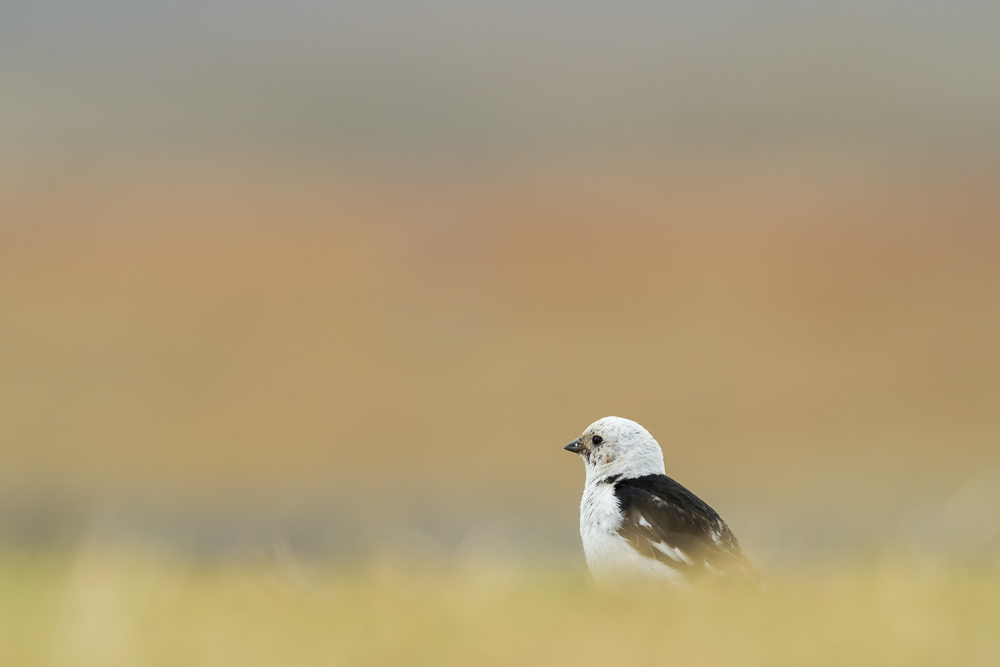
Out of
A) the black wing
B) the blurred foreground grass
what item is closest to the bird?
the black wing

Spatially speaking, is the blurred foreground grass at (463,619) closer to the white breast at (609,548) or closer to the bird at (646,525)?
the bird at (646,525)

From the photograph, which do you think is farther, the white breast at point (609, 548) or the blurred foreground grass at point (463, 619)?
the white breast at point (609, 548)

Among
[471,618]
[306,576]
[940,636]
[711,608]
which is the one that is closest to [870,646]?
[940,636]

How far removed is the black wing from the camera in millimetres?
6402

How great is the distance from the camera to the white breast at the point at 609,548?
21.0ft

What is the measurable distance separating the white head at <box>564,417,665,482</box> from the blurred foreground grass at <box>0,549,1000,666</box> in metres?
3.59

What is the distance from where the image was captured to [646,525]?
22.0 ft

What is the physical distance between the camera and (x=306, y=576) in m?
4.09

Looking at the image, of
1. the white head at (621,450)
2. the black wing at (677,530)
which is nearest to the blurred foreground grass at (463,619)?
the black wing at (677,530)

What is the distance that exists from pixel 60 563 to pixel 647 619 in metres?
2.23

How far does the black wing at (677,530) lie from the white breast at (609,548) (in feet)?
0.17

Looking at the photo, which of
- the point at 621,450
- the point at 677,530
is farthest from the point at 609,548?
the point at 621,450

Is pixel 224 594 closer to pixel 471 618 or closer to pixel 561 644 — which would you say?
pixel 471 618

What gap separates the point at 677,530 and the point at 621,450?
136 centimetres
